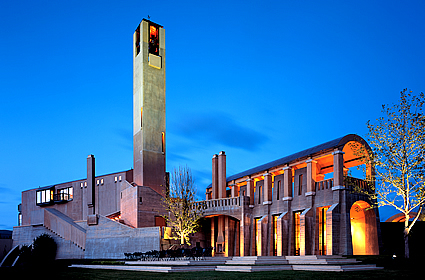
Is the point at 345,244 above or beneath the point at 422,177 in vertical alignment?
beneath

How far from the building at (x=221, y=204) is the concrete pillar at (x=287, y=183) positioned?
3.0 inches

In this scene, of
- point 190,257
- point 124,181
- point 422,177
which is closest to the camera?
point 422,177

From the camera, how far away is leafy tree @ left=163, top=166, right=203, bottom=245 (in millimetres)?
32031

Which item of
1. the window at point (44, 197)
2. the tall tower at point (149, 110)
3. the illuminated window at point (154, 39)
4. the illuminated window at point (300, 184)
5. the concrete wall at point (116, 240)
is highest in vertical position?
the illuminated window at point (154, 39)

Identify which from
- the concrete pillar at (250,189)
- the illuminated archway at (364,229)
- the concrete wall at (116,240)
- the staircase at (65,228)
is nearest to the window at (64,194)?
the staircase at (65,228)

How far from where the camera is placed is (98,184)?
44094 millimetres

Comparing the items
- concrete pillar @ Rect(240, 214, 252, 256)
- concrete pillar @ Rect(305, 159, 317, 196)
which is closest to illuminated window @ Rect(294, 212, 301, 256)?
concrete pillar @ Rect(305, 159, 317, 196)

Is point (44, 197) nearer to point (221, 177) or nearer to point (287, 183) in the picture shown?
point (221, 177)

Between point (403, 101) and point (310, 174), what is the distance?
868 cm

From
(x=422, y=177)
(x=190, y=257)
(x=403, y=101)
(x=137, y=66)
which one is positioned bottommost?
(x=190, y=257)

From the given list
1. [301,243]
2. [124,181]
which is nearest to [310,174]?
[301,243]

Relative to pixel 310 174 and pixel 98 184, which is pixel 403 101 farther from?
pixel 98 184

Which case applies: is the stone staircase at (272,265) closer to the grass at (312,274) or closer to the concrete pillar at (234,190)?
the grass at (312,274)

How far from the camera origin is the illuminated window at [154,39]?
40.8 meters
